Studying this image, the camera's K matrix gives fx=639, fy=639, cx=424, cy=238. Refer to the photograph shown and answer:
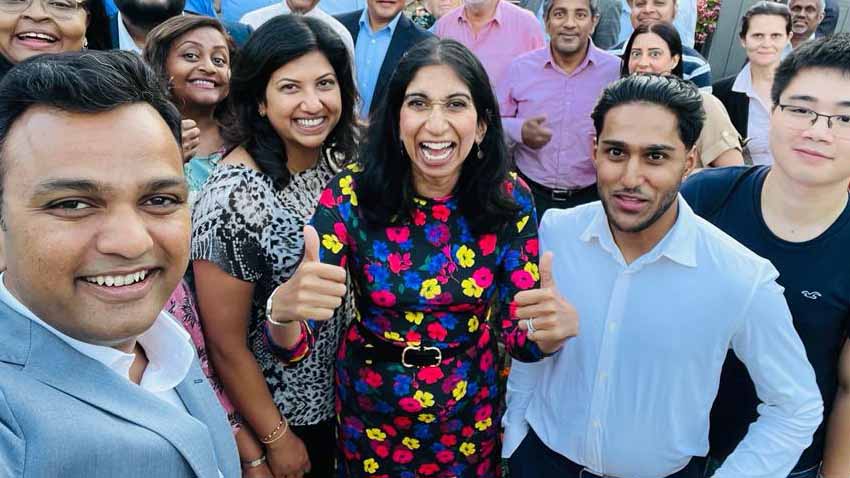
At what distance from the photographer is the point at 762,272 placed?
1717mm

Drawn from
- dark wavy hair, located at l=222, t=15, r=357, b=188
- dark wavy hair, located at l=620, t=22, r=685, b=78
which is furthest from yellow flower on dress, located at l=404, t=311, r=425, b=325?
dark wavy hair, located at l=620, t=22, r=685, b=78

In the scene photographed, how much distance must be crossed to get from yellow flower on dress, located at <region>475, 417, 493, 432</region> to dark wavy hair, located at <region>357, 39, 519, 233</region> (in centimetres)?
62

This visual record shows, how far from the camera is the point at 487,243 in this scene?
6.47ft

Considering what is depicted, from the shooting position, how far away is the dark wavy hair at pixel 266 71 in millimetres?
2111

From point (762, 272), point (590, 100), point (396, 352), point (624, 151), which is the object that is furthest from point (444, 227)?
point (590, 100)

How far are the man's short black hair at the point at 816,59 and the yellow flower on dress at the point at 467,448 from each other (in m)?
1.45

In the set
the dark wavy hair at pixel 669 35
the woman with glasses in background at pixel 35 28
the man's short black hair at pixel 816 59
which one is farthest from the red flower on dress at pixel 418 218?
the dark wavy hair at pixel 669 35

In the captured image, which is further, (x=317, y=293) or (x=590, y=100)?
(x=590, y=100)

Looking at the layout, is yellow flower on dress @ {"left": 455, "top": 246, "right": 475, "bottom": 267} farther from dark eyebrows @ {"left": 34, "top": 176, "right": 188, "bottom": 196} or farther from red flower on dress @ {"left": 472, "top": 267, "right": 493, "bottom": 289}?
dark eyebrows @ {"left": 34, "top": 176, "right": 188, "bottom": 196}

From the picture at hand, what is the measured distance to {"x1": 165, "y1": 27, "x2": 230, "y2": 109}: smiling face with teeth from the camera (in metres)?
2.58

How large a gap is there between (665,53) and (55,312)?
3.58m

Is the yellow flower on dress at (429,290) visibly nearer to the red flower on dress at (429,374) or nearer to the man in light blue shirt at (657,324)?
the red flower on dress at (429,374)

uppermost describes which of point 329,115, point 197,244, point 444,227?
point 329,115

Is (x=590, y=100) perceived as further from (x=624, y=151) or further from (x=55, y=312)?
(x=55, y=312)
